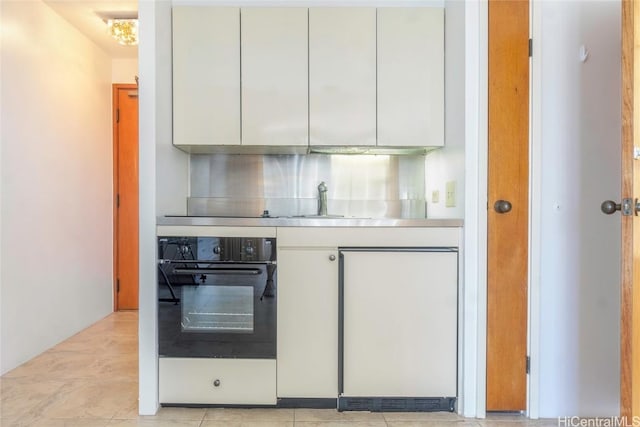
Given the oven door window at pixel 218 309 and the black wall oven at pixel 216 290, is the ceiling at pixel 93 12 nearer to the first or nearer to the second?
the black wall oven at pixel 216 290

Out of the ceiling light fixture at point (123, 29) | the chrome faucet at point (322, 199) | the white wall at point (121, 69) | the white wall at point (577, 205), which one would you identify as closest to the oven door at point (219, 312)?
the chrome faucet at point (322, 199)

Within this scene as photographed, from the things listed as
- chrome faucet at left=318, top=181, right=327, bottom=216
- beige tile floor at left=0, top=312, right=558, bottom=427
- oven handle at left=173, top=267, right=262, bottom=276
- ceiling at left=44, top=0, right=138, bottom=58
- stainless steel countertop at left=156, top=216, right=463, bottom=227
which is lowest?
beige tile floor at left=0, top=312, right=558, bottom=427

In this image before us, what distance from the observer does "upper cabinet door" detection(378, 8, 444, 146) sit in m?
2.05

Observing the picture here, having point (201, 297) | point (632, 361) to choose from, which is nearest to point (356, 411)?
point (201, 297)

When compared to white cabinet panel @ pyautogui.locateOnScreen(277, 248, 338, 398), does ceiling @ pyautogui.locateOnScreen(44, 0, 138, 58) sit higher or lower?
higher

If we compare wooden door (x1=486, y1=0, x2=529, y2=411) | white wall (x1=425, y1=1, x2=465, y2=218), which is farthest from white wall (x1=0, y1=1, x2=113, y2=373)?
wooden door (x1=486, y1=0, x2=529, y2=411)

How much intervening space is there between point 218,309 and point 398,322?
88 centimetres

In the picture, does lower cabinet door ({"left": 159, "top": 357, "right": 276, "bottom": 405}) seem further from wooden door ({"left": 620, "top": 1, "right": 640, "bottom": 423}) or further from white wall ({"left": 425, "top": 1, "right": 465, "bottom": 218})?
wooden door ({"left": 620, "top": 1, "right": 640, "bottom": 423})

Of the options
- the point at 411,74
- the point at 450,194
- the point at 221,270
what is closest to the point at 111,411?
the point at 221,270

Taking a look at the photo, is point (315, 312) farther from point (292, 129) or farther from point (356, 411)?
point (292, 129)

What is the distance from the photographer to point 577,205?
173cm

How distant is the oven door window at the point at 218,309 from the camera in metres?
1.82

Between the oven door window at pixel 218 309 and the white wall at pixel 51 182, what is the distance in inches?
54.0

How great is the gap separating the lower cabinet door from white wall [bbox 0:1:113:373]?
1.25m
